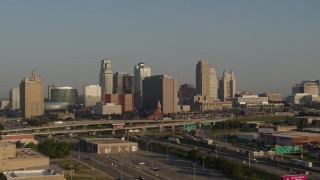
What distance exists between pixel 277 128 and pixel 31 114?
71.6 meters

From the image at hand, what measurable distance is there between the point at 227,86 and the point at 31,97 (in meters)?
92.2

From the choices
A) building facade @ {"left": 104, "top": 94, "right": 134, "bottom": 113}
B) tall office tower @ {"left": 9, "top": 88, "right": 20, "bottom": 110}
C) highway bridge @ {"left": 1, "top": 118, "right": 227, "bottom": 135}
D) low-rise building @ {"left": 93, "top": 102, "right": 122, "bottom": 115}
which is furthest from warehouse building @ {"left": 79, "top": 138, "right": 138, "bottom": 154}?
tall office tower @ {"left": 9, "top": 88, "right": 20, "bottom": 110}

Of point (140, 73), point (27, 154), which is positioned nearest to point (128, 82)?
point (140, 73)

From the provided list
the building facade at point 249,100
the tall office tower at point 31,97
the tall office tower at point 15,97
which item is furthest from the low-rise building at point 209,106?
the tall office tower at point 15,97

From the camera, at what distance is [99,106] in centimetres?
13000

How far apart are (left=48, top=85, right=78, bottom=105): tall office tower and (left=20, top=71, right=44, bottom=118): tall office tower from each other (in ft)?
176

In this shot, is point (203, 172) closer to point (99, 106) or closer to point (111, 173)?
point (111, 173)

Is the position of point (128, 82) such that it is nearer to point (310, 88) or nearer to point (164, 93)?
point (164, 93)

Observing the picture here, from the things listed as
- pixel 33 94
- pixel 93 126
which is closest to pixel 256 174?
pixel 93 126

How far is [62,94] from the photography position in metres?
180

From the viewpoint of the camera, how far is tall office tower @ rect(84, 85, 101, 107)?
180250mm

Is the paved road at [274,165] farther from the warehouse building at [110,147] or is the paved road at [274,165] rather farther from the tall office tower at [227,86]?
the tall office tower at [227,86]

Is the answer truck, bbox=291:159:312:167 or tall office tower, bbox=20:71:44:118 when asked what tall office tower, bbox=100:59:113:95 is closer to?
tall office tower, bbox=20:71:44:118

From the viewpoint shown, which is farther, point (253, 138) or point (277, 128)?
point (277, 128)
